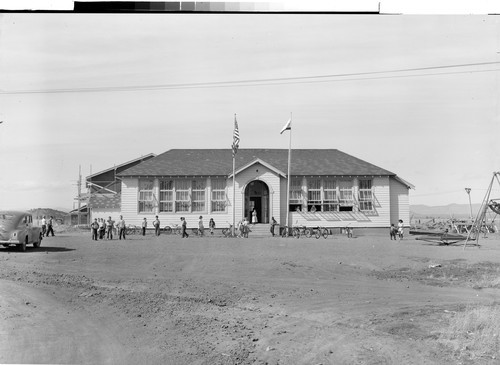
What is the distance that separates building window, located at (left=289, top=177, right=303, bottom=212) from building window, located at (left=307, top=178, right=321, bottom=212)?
0.55 metres

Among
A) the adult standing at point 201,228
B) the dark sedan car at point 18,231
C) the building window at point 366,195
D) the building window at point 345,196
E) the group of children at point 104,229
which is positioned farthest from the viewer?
the building window at point 366,195

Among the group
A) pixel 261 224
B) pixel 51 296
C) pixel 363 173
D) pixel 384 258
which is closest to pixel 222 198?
pixel 261 224

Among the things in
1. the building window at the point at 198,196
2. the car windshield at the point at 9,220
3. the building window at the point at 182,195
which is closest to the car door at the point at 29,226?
the car windshield at the point at 9,220

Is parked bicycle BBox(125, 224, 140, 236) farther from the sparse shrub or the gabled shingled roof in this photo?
the sparse shrub

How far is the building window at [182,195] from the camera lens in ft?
108

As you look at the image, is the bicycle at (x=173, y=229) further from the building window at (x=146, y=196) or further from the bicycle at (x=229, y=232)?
the bicycle at (x=229, y=232)

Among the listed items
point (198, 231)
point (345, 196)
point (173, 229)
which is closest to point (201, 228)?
point (198, 231)

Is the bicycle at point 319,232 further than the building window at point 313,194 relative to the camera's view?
No

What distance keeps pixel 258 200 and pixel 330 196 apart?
5.12 metres

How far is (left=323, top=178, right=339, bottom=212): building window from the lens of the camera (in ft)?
110

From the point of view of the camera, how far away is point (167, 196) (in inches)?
1294

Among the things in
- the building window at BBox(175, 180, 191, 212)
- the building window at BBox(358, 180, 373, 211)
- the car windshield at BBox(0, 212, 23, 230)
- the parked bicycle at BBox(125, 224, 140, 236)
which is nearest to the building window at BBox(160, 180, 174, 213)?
the building window at BBox(175, 180, 191, 212)

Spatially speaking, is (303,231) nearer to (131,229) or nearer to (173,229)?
(173,229)

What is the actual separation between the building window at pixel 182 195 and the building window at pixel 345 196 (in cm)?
1030
